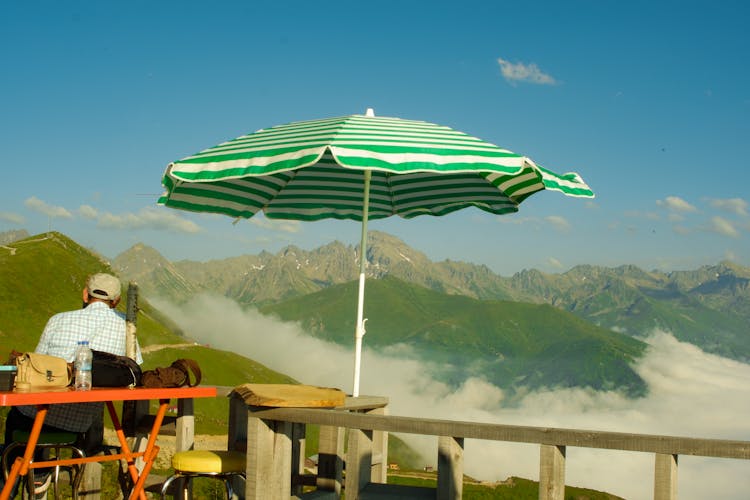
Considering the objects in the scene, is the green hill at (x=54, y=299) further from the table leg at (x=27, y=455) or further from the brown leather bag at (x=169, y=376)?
the table leg at (x=27, y=455)

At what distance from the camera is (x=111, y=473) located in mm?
13375

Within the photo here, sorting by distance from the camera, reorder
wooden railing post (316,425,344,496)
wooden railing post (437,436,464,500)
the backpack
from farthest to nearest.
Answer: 1. wooden railing post (316,425,344,496)
2. the backpack
3. wooden railing post (437,436,464,500)

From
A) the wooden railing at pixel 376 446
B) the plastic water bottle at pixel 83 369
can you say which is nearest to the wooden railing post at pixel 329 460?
the wooden railing at pixel 376 446

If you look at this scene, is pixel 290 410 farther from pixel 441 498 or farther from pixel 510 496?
pixel 510 496

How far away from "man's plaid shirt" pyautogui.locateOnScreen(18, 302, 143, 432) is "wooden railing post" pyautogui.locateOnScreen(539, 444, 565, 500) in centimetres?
349

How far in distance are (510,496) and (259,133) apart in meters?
70.2

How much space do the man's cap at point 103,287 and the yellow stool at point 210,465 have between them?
1371 mm

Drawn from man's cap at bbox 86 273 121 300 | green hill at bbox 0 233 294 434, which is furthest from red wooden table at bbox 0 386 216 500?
green hill at bbox 0 233 294 434

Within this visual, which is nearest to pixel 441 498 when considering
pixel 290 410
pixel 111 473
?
pixel 290 410

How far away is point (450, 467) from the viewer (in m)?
4.97

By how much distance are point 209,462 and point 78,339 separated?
55.0 inches

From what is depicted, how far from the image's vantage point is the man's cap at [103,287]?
648 cm

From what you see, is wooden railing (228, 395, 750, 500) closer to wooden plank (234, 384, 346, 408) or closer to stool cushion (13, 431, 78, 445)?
wooden plank (234, 384, 346, 408)

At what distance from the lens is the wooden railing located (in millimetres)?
4336
